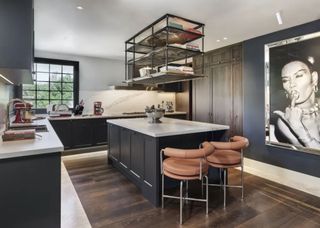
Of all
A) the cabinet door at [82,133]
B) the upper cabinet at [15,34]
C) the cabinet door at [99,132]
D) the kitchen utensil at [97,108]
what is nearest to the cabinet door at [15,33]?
the upper cabinet at [15,34]

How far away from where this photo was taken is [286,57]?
3.40 meters

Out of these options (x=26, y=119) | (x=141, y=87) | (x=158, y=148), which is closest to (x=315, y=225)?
(x=158, y=148)

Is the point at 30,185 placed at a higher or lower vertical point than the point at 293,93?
lower

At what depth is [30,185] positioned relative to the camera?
4.96ft

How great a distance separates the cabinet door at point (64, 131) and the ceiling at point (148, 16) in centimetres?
169

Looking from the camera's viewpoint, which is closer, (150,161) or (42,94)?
(150,161)

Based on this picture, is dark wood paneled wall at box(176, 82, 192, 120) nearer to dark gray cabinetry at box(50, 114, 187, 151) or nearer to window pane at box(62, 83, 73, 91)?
dark gray cabinetry at box(50, 114, 187, 151)

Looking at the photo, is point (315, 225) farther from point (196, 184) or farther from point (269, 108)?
point (269, 108)

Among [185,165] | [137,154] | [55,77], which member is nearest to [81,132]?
[55,77]

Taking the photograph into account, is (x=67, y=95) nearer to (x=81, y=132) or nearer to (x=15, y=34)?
(x=81, y=132)

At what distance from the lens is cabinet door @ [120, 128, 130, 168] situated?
127 inches

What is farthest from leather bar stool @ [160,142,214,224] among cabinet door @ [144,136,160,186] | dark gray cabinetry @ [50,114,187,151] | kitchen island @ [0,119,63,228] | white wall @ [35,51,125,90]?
white wall @ [35,51,125,90]

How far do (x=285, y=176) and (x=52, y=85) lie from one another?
5.39 meters

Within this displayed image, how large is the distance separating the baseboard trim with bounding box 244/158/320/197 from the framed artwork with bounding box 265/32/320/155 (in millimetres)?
419
